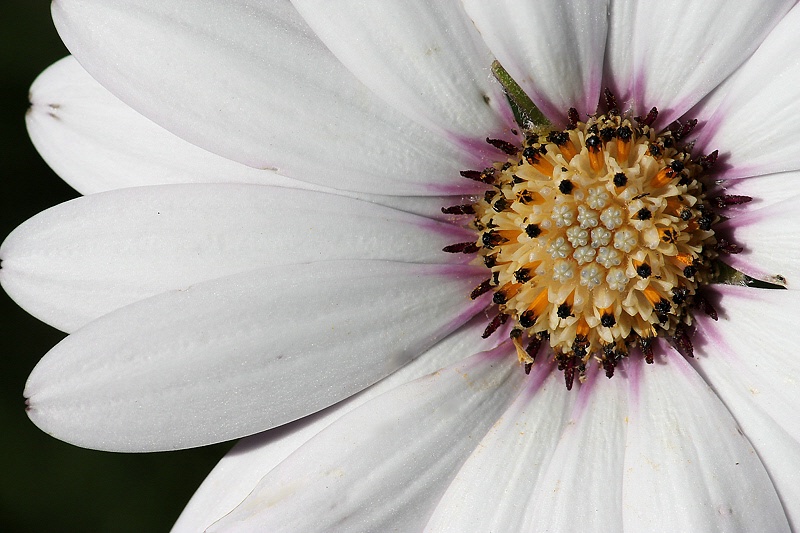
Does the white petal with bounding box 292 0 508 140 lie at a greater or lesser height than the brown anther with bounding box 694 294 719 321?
greater

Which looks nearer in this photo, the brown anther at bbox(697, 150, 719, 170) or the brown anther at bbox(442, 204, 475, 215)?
the brown anther at bbox(697, 150, 719, 170)

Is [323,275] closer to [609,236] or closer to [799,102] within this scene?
[609,236]

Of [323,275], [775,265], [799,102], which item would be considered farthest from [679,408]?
[323,275]

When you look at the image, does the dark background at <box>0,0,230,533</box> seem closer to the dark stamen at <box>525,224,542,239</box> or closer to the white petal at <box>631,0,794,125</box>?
the dark stamen at <box>525,224,542,239</box>

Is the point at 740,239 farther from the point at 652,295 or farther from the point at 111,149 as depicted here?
the point at 111,149

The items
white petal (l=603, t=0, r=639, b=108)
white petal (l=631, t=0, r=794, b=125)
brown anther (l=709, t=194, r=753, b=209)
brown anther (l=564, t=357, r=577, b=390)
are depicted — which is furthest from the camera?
brown anther (l=564, t=357, r=577, b=390)

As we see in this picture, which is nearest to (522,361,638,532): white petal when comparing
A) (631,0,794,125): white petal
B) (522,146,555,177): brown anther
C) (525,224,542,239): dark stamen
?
(525,224,542,239): dark stamen

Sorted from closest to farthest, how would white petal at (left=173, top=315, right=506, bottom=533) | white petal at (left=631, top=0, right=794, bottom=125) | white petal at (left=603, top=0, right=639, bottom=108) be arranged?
white petal at (left=631, top=0, right=794, bottom=125) → white petal at (left=603, top=0, right=639, bottom=108) → white petal at (left=173, top=315, right=506, bottom=533)
